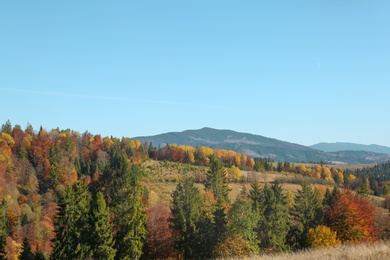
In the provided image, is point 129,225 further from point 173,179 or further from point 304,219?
point 173,179

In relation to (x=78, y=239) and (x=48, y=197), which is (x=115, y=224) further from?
(x=48, y=197)

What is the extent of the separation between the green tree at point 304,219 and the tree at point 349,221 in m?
2.51

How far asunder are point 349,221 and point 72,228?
4483cm

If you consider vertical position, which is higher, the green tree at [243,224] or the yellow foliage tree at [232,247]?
the green tree at [243,224]

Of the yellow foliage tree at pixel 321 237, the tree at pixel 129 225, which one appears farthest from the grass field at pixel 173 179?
the tree at pixel 129 225

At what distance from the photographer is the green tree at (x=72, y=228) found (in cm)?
4702

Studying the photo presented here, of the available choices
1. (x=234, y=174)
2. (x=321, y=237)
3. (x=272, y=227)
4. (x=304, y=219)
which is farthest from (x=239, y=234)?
(x=234, y=174)

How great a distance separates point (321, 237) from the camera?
57.3 m

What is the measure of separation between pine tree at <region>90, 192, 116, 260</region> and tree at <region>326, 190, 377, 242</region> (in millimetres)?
38499

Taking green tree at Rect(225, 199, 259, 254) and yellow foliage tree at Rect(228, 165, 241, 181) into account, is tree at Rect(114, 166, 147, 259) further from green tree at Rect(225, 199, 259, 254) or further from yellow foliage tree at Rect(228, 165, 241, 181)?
yellow foliage tree at Rect(228, 165, 241, 181)

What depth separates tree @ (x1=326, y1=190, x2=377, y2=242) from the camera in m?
61.3

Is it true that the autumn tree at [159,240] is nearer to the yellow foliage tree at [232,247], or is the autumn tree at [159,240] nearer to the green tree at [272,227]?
the yellow foliage tree at [232,247]

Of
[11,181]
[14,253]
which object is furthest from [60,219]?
[11,181]

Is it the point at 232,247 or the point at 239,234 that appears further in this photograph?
the point at 239,234
